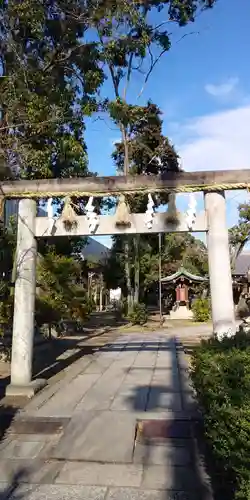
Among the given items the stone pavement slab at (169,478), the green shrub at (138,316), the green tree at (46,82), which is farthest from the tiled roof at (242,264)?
the stone pavement slab at (169,478)

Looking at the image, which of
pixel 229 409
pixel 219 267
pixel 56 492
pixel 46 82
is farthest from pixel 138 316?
pixel 229 409

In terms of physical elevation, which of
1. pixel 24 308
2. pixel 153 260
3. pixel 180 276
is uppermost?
pixel 153 260

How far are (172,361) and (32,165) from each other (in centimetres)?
704

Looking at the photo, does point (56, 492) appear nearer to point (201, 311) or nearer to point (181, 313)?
point (201, 311)

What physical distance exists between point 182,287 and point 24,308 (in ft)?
84.3

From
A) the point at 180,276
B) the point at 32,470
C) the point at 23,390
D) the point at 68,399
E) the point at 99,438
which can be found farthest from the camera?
the point at 180,276

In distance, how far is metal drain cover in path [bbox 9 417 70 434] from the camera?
15.1ft

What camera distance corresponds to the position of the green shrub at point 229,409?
242cm

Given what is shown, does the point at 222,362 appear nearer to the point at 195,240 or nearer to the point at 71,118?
the point at 71,118

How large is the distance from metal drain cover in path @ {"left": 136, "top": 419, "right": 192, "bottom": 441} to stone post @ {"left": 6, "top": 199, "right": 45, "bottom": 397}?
1.95 m

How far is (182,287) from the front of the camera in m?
31.1

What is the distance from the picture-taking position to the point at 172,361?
895 cm

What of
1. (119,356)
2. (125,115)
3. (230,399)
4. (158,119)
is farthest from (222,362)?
(158,119)

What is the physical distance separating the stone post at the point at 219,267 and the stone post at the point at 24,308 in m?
2.70
